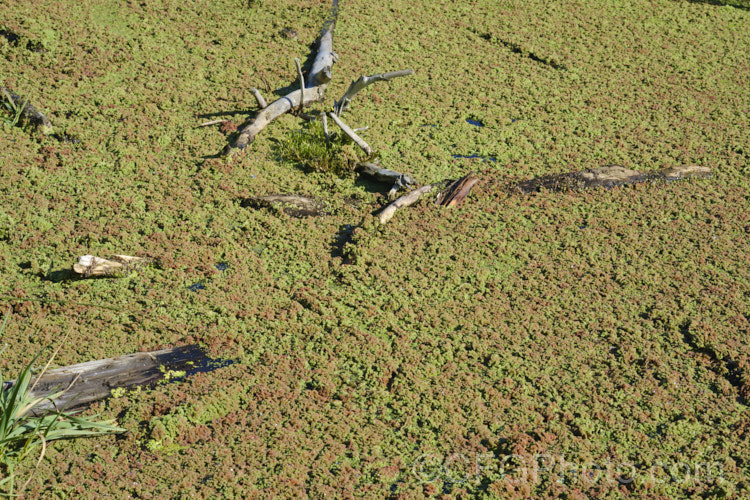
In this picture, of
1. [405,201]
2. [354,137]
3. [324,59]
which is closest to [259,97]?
[354,137]

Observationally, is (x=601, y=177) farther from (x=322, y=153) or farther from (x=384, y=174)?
(x=322, y=153)

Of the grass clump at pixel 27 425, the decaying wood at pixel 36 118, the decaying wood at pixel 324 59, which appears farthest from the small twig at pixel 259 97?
the grass clump at pixel 27 425

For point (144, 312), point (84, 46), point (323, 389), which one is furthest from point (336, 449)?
point (84, 46)

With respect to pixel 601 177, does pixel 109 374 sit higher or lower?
lower

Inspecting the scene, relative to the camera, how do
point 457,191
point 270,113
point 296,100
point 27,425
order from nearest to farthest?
point 27,425, point 457,191, point 270,113, point 296,100

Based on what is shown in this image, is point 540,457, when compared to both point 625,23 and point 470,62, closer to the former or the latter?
point 470,62

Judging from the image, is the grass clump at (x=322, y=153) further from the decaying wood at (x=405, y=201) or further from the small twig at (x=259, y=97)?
the decaying wood at (x=405, y=201)
